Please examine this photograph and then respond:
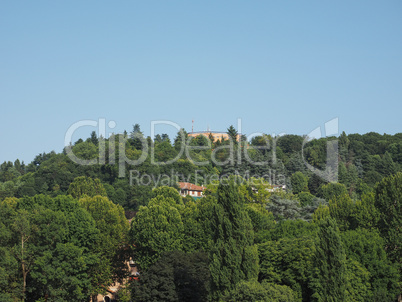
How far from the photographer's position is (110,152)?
105 meters

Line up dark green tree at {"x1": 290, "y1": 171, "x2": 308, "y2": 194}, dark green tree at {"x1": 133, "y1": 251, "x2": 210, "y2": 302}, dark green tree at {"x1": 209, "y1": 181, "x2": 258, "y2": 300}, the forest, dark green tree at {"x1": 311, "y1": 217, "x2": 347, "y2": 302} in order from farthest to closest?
dark green tree at {"x1": 290, "y1": 171, "x2": 308, "y2": 194}
dark green tree at {"x1": 133, "y1": 251, "x2": 210, "y2": 302}
the forest
dark green tree at {"x1": 209, "y1": 181, "x2": 258, "y2": 300}
dark green tree at {"x1": 311, "y1": 217, "x2": 347, "y2": 302}

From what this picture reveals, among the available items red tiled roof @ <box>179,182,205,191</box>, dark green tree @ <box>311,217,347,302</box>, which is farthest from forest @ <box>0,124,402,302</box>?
red tiled roof @ <box>179,182,205,191</box>

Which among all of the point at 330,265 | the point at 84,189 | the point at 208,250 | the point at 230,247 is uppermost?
the point at 84,189

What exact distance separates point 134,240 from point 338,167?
70821 millimetres

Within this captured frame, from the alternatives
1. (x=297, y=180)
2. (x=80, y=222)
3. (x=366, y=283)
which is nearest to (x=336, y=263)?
(x=366, y=283)

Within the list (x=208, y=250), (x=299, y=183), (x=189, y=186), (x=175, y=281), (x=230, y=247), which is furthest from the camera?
(x=299, y=183)

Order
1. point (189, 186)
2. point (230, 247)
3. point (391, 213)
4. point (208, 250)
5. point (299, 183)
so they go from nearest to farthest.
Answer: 1. point (230, 247)
2. point (391, 213)
3. point (208, 250)
4. point (189, 186)
5. point (299, 183)

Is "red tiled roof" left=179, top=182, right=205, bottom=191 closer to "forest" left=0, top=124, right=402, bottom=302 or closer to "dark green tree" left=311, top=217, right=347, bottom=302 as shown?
"forest" left=0, top=124, right=402, bottom=302

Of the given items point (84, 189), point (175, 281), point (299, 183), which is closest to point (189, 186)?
point (299, 183)

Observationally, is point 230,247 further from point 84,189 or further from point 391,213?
point 84,189

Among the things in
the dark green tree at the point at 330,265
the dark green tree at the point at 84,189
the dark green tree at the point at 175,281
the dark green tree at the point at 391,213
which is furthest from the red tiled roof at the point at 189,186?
the dark green tree at the point at 330,265

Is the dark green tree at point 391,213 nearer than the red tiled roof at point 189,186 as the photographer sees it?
Yes

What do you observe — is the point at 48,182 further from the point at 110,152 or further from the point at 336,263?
the point at 336,263

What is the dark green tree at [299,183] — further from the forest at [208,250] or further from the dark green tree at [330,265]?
the dark green tree at [330,265]
